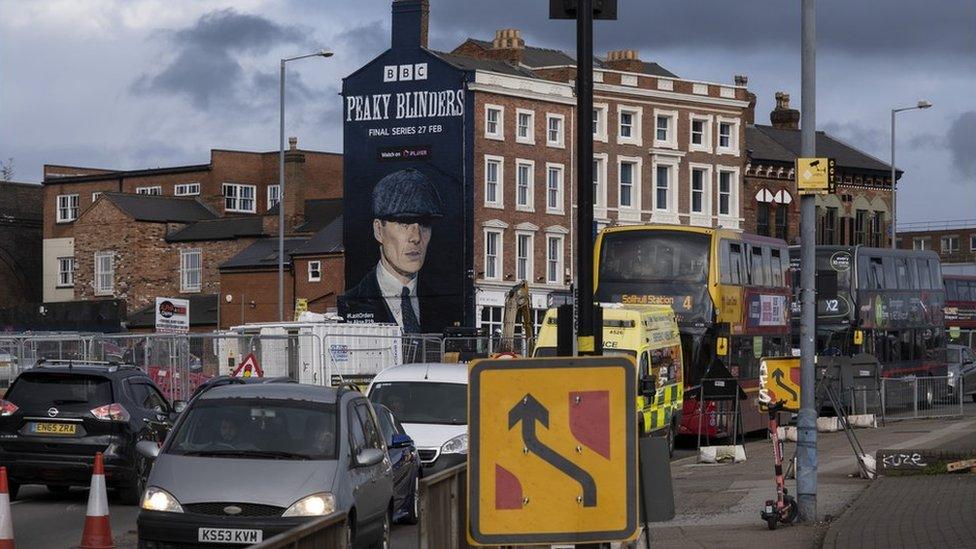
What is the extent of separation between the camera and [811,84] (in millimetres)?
19141

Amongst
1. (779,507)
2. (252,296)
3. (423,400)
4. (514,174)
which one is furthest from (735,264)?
(252,296)

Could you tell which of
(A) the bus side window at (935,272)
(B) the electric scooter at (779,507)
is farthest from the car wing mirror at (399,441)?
(A) the bus side window at (935,272)

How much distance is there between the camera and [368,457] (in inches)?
567

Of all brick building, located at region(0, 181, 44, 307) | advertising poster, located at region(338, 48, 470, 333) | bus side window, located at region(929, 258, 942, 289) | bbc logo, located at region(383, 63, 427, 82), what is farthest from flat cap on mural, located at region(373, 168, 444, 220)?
brick building, located at region(0, 181, 44, 307)

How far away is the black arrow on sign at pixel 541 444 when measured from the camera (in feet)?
26.4

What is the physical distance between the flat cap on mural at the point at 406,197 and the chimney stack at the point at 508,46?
33.5 feet

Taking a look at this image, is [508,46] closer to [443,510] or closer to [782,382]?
[782,382]

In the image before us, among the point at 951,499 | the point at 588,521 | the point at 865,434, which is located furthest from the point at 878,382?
the point at 588,521

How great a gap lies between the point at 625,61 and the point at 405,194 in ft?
52.1

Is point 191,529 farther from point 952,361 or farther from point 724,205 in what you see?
point 724,205

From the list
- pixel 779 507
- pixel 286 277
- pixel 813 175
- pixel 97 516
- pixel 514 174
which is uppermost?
pixel 514 174

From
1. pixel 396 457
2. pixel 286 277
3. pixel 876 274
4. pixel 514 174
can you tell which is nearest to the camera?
pixel 396 457

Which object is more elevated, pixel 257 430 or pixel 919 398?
pixel 257 430

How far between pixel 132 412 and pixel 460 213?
50741 mm
